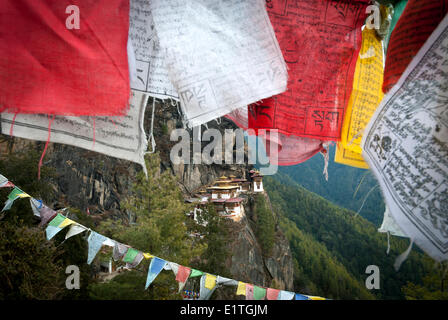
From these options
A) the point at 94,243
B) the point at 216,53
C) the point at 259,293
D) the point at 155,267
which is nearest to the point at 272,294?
the point at 259,293

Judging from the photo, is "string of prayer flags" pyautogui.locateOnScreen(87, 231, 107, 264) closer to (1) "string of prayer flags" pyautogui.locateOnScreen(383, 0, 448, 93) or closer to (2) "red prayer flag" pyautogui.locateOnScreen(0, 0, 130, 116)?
(2) "red prayer flag" pyautogui.locateOnScreen(0, 0, 130, 116)

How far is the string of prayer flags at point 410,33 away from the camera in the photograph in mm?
799

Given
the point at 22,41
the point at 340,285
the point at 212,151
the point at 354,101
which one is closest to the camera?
the point at 22,41

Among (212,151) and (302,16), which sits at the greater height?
(302,16)

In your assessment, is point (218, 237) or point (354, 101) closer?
point (354, 101)

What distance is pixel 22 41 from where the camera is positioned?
873mm

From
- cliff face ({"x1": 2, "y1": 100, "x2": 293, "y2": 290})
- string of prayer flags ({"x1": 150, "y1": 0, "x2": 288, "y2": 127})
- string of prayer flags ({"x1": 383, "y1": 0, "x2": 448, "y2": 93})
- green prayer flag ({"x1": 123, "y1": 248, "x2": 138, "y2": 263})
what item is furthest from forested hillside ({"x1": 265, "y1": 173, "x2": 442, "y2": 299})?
string of prayer flags ({"x1": 150, "y1": 0, "x2": 288, "y2": 127})

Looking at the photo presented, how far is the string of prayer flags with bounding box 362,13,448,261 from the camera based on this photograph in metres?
0.73

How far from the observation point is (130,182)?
435 inches

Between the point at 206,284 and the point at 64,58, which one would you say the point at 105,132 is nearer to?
the point at 64,58

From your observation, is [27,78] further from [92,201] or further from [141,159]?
[92,201]

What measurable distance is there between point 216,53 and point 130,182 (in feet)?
35.3
